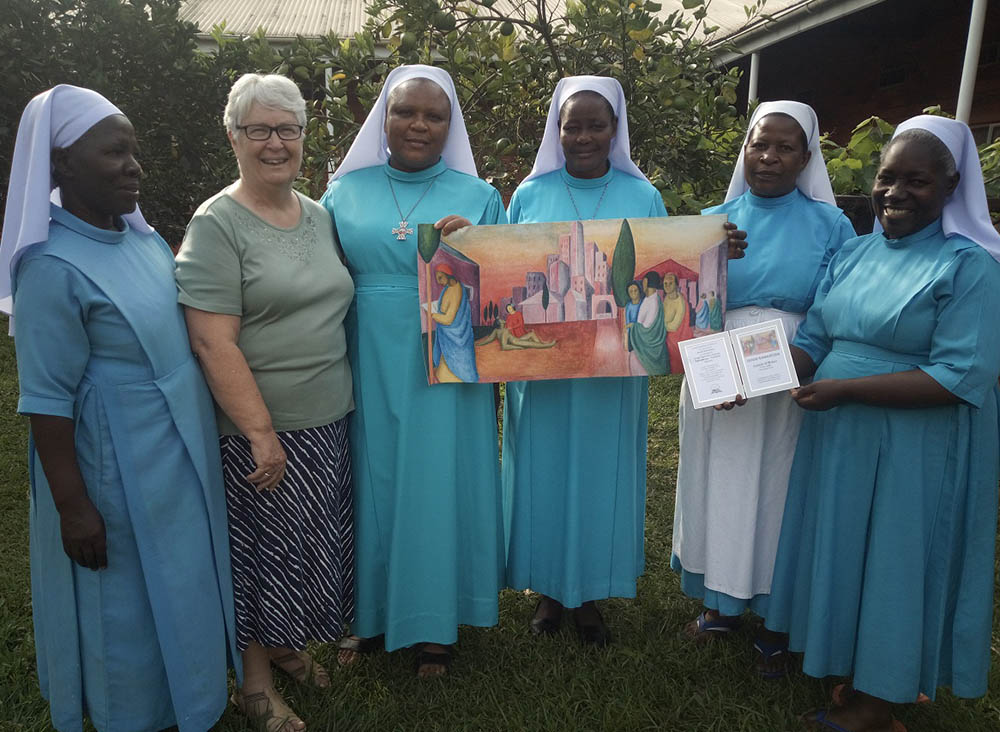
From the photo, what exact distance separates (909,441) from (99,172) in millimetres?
2820

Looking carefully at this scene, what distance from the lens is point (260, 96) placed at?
2.61m

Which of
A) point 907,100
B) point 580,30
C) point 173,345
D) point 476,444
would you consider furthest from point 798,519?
point 907,100

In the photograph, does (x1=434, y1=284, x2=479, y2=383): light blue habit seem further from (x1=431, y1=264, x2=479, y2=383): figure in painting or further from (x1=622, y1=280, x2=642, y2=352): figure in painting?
(x1=622, y1=280, x2=642, y2=352): figure in painting

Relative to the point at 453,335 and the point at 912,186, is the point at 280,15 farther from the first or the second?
the point at 912,186

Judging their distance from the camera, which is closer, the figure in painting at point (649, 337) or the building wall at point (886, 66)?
the figure in painting at point (649, 337)

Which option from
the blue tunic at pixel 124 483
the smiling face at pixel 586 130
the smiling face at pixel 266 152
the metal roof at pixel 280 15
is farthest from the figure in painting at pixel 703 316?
the metal roof at pixel 280 15

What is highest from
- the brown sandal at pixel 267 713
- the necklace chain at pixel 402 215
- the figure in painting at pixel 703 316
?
the necklace chain at pixel 402 215

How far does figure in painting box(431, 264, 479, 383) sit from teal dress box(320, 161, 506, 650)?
9cm

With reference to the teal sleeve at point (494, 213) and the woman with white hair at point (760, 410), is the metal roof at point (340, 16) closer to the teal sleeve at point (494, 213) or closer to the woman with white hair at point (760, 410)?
the woman with white hair at point (760, 410)

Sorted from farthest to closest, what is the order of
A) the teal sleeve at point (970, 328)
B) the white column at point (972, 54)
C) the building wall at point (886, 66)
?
the building wall at point (886, 66) < the white column at point (972, 54) < the teal sleeve at point (970, 328)

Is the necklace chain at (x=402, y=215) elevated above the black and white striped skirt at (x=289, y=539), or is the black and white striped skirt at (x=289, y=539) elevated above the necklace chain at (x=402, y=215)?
the necklace chain at (x=402, y=215)

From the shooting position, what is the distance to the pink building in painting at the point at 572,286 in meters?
3.05

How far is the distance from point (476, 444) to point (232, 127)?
5.06 ft

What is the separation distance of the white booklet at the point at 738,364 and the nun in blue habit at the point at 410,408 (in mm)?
869
